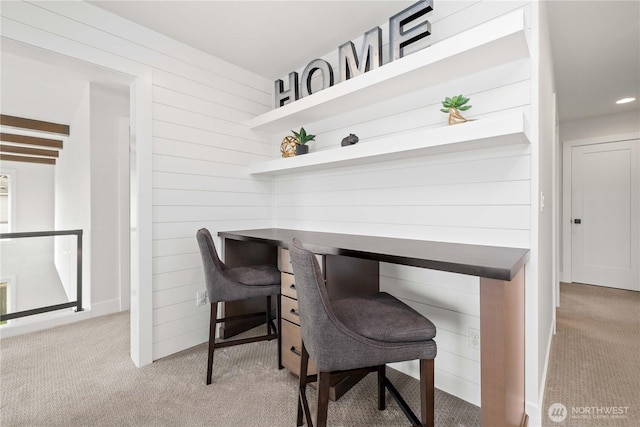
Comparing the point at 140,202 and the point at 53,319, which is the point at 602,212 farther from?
the point at 53,319

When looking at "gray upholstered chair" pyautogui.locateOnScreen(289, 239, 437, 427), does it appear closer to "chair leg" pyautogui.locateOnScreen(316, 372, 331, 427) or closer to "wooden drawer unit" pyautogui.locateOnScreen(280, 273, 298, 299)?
"chair leg" pyautogui.locateOnScreen(316, 372, 331, 427)

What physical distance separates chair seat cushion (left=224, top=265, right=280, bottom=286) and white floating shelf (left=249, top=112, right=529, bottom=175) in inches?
34.3

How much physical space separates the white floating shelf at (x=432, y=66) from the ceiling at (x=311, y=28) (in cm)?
52

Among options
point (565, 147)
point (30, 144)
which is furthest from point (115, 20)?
point (565, 147)

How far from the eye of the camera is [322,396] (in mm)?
1111

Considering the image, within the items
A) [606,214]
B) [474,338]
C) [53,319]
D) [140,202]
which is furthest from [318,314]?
[606,214]

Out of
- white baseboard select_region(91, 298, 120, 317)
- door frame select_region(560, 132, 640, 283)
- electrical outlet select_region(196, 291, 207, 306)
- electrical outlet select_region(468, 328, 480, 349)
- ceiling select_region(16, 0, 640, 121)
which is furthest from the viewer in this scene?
door frame select_region(560, 132, 640, 283)

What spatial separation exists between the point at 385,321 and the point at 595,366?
6.43ft

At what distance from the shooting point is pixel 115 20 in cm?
199

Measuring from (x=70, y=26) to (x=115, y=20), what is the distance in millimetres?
284

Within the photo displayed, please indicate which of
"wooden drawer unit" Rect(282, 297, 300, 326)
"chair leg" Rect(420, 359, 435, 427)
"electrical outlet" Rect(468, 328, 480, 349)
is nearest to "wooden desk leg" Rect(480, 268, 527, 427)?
"chair leg" Rect(420, 359, 435, 427)

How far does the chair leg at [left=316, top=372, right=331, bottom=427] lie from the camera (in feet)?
3.62

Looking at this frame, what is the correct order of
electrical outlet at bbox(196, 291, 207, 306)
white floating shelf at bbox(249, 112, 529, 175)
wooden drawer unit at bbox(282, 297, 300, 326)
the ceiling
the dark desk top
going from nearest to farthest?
the dark desk top, white floating shelf at bbox(249, 112, 529, 175), wooden drawer unit at bbox(282, 297, 300, 326), the ceiling, electrical outlet at bbox(196, 291, 207, 306)

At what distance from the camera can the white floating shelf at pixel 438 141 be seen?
1332 mm
